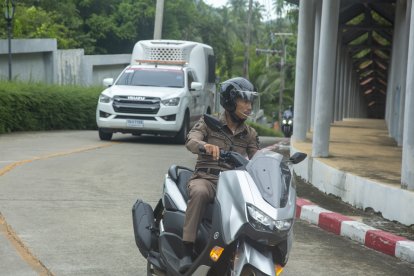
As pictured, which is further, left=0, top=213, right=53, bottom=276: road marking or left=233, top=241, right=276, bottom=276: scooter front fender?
left=0, top=213, right=53, bottom=276: road marking

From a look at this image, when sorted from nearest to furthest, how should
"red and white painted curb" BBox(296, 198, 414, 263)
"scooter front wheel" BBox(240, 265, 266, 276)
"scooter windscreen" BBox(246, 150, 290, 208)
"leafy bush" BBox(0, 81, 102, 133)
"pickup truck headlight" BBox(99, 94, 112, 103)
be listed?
1. "scooter front wheel" BBox(240, 265, 266, 276)
2. "scooter windscreen" BBox(246, 150, 290, 208)
3. "red and white painted curb" BBox(296, 198, 414, 263)
4. "pickup truck headlight" BBox(99, 94, 112, 103)
5. "leafy bush" BBox(0, 81, 102, 133)

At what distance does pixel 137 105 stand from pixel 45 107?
6.36 m

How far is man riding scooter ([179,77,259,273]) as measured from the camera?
210 inches

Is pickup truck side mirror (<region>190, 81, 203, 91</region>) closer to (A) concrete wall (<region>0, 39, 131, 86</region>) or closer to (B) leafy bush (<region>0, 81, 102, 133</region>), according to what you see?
(B) leafy bush (<region>0, 81, 102, 133</region>)

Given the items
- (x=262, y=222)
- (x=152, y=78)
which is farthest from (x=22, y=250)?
(x=152, y=78)

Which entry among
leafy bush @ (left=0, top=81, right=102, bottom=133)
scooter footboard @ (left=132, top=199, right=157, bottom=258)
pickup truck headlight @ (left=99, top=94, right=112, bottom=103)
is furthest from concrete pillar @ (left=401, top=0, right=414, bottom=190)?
leafy bush @ (left=0, top=81, right=102, bottom=133)

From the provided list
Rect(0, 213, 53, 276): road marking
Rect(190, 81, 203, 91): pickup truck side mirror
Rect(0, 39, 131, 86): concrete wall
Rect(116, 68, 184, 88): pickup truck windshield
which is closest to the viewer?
Rect(0, 213, 53, 276): road marking

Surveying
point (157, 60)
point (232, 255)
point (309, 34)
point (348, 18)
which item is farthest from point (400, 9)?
point (232, 255)

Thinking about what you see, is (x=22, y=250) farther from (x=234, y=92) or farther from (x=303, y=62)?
(x=303, y=62)

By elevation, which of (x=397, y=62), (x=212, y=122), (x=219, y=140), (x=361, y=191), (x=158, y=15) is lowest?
(x=361, y=191)

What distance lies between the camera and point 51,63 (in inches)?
1262

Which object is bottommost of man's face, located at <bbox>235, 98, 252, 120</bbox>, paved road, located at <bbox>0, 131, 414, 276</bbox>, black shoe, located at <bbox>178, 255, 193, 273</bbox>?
paved road, located at <bbox>0, 131, 414, 276</bbox>

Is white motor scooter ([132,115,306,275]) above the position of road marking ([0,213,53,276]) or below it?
above

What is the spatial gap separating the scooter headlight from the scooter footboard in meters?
1.45
